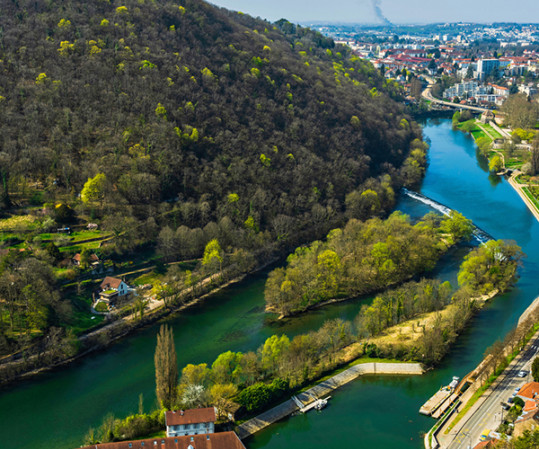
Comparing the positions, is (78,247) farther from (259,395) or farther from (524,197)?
(524,197)

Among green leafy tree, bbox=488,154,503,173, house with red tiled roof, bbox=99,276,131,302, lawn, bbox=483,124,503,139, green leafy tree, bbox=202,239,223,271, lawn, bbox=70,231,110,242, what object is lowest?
house with red tiled roof, bbox=99,276,131,302

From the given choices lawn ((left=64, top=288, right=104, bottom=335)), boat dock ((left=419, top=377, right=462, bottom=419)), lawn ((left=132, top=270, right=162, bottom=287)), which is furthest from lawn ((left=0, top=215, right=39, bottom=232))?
boat dock ((left=419, top=377, right=462, bottom=419))

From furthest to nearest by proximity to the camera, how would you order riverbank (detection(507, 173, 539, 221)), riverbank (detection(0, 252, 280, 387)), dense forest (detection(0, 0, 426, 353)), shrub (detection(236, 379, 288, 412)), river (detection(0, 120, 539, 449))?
1. riverbank (detection(507, 173, 539, 221))
2. dense forest (detection(0, 0, 426, 353))
3. riverbank (detection(0, 252, 280, 387))
4. shrub (detection(236, 379, 288, 412))
5. river (detection(0, 120, 539, 449))

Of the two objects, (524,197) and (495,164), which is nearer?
(524,197)

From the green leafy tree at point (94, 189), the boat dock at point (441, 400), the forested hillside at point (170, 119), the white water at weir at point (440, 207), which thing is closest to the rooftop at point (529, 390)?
the boat dock at point (441, 400)

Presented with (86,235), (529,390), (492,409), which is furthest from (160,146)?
(529,390)

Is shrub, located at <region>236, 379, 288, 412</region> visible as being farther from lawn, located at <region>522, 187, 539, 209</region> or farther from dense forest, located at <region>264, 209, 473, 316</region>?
lawn, located at <region>522, 187, 539, 209</region>

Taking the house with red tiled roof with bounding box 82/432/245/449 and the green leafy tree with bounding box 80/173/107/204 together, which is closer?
the house with red tiled roof with bounding box 82/432/245/449
